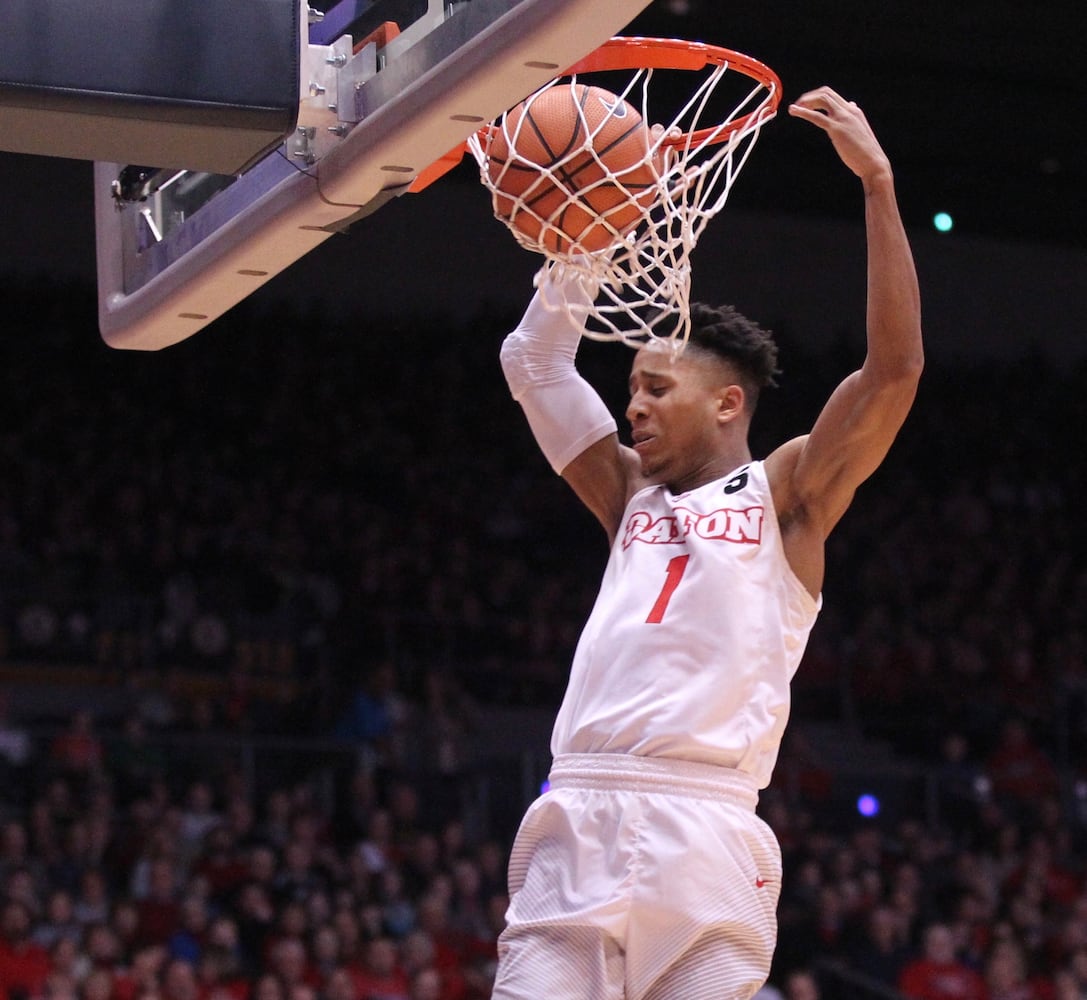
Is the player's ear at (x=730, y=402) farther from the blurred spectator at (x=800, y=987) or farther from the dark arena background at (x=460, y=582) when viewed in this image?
the blurred spectator at (x=800, y=987)

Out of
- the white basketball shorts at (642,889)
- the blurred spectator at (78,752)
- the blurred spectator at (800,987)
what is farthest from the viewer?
the blurred spectator at (78,752)

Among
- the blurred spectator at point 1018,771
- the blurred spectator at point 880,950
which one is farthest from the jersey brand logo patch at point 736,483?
the blurred spectator at point 1018,771

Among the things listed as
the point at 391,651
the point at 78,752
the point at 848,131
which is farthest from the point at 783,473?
the point at 391,651

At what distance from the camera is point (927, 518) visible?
1388 centimetres

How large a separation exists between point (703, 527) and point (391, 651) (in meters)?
7.86

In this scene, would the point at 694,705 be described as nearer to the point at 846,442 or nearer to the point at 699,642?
the point at 699,642

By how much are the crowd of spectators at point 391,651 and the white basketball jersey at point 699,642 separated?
4.86 meters

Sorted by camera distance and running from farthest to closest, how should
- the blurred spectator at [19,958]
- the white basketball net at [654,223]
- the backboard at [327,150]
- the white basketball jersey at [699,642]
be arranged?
the blurred spectator at [19,958] → the white basketball net at [654,223] → the white basketball jersey at [699,642] → the backboard at [327,150]

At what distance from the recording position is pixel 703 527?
10.7 ft

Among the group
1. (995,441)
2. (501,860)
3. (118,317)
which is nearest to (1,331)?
(501,860)

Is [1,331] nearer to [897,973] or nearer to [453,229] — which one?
[453,229]

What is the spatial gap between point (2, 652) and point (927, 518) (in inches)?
274

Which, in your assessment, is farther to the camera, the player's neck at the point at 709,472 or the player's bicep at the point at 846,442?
the player's neck at the point at 709,472

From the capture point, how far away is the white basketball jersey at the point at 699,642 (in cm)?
312
